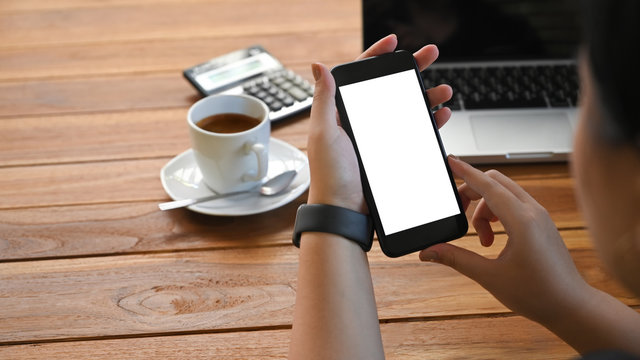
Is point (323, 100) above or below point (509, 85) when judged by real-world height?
above

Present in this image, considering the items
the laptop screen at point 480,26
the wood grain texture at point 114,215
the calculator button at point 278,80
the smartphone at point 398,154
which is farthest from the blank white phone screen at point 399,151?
the calculator button at point 278,80

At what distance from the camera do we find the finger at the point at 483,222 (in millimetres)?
748

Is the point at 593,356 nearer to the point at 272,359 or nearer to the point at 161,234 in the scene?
the point at 272,359

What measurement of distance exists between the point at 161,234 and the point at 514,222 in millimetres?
431

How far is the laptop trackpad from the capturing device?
3.05 ft

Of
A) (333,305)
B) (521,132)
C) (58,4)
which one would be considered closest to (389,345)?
(333,305)

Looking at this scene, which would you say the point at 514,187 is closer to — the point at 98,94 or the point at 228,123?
the point at 228,123

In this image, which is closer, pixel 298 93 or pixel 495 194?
pixel 495 194

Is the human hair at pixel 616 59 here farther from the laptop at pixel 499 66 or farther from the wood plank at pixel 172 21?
the wood plank at pixel 172 21

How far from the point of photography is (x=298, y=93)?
3.45 ft

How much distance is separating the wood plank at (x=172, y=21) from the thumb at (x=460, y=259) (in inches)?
26.6

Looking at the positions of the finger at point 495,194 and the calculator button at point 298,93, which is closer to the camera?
the finger at point 495,194

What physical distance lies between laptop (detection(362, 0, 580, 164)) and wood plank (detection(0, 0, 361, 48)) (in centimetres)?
31

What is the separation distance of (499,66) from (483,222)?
0.37 m
